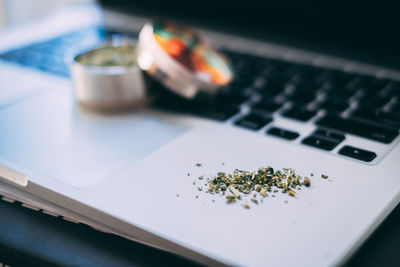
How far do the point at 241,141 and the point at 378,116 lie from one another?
190mm

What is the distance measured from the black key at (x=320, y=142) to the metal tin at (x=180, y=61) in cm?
16

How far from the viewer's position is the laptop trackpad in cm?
50

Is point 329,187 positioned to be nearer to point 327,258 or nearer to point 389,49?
point 327,258

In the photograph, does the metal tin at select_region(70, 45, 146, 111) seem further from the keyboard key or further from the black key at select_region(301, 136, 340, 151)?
the black key at select_region(301, 136, 340, 151)

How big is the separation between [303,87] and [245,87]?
0.09 metres

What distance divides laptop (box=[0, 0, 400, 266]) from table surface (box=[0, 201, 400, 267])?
0.04 ft

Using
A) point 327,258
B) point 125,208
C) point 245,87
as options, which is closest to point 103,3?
point 245,87

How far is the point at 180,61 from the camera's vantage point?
653 millimetres

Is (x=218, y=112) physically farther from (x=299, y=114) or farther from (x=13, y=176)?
(x=13, y=176)

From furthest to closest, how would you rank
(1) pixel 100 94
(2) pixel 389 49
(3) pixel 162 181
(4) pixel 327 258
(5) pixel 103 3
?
(5) pixel 103 3 < (2) pixel 389 49 < (1) pixel 100 94 < (3) pixel 162 181 < (4) pixel 327 258

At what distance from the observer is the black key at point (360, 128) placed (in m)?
0.54

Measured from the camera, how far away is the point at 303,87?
0.69 meters

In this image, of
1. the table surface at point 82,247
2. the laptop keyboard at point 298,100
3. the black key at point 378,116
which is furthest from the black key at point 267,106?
the table surface at point 82,247

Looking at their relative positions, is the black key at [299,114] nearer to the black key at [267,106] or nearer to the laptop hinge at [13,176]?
the black key at [267,106]
